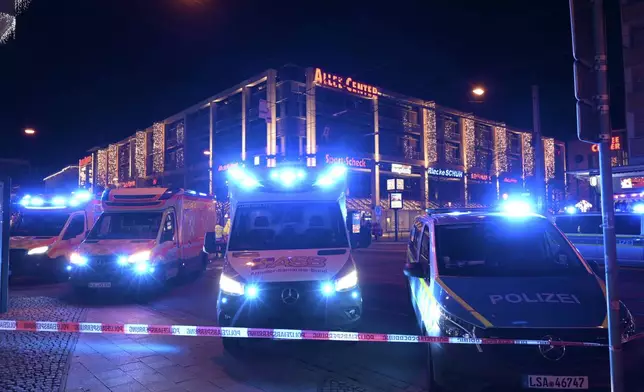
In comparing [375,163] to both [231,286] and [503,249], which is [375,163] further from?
[503,249]

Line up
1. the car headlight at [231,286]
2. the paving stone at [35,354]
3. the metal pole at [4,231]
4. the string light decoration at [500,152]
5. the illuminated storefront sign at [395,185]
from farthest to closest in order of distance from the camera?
the string light decoration at [500,152] → the illuminated storefront sign at [395,185] → the metal pole at [4,231] → the car headlight at [231,286] → the paving stone at [35,354]

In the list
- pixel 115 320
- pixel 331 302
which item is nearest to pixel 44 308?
pixel 115 320

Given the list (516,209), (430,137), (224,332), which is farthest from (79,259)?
(430,137)

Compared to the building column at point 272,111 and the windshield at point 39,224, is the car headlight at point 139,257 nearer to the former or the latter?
the windshield at point 39,224

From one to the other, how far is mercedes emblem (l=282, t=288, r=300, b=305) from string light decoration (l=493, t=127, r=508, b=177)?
5359 cm

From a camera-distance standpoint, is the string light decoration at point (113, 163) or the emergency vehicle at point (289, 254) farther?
the string light decoration at point (113, 163)

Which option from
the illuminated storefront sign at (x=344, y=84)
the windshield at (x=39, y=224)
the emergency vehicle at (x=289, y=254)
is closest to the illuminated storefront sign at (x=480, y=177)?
the illuminated storefront sign at (x=344, y=84)

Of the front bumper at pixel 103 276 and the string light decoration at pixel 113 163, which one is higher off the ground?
the string light decoration at pixel 113 163

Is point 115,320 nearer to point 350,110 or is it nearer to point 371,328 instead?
point 371,328

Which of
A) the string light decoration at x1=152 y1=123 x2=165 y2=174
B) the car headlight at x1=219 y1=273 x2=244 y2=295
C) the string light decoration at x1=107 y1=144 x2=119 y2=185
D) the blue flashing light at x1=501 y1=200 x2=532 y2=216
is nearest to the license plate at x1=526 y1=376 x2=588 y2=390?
the blue flashing light at x1=501 y1=200 x2=532 y2=216

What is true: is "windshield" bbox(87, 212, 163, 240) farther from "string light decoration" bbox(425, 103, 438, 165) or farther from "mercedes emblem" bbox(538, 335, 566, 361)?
"string light decoration" bbox(425, 103, 438, 165)

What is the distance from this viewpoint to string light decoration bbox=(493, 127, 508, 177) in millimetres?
54875

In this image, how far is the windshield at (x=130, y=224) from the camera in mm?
11094

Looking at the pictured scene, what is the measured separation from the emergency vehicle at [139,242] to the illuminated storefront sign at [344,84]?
26301 mm
